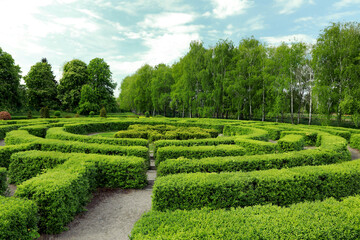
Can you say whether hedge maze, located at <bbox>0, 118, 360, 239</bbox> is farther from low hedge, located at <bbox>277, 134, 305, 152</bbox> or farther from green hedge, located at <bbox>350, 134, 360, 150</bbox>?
green hedge, located at <bbox>350, 134, 360, 150</bbox>

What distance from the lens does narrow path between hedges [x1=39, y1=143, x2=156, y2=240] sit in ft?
15.5

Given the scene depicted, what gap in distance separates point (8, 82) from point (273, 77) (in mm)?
45651

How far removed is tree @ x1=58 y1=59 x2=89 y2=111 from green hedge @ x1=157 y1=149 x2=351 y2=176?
45027mm

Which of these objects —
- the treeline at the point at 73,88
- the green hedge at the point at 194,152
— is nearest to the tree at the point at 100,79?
the treeline at the point at 73,88

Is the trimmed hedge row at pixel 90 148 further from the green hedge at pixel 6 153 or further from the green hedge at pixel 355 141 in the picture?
the green hedge at pixel 355 141

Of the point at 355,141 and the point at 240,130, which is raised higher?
the point at 240,130

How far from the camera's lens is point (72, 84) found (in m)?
45.8

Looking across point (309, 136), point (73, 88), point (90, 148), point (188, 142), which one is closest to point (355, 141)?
point (309, 136)

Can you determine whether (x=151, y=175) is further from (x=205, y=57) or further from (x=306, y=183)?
(x=205, y=57)

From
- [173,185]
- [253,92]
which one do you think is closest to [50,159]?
[173,185]

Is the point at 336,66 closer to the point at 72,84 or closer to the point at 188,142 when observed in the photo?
the point at 188,142

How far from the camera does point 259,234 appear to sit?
10.9ft

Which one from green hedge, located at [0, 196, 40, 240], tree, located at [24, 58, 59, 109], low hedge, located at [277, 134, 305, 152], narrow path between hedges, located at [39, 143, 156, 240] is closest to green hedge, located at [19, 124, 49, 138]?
narrow path between hedges, located at [39, 143, 156, 240]

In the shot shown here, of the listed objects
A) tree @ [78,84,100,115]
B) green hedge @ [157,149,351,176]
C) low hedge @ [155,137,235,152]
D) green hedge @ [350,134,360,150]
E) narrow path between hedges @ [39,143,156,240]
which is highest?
tree @ [78,84,100,115]
